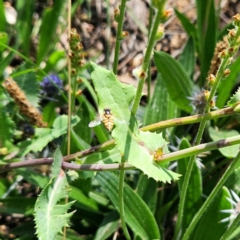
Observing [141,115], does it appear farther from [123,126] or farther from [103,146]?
[123,126]

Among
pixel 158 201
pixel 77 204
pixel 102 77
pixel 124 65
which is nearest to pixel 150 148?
pixel 102 77

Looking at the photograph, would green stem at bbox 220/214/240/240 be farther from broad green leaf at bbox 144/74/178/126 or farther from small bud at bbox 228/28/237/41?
broad green leaf at bbox 144/74/178/126

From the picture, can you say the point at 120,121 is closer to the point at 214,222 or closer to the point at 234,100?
the point at 234,100

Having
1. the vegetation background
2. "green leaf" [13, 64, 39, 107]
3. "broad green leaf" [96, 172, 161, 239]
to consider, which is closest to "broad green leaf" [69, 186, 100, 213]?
the vegetation background

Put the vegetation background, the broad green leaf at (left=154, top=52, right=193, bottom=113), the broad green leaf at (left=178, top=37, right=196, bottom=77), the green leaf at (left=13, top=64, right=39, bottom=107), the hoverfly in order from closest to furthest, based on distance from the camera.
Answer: the hoverfly, the vegetation background, the green leaf at (left=13, top=64, right=39, bottom=107), the broad green leaf at (left=154, top=52, right=193, bottom=113), the broad green leaf at (left=178, top=37, right=196, bottom=77)

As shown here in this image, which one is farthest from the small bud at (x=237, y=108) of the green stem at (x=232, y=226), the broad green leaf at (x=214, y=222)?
the broad green leaf at (x=214, y=222)

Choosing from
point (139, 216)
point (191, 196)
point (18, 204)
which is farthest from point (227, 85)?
point (18, 204)

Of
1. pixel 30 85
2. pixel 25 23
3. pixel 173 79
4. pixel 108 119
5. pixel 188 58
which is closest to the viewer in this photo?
pixel 108 119
